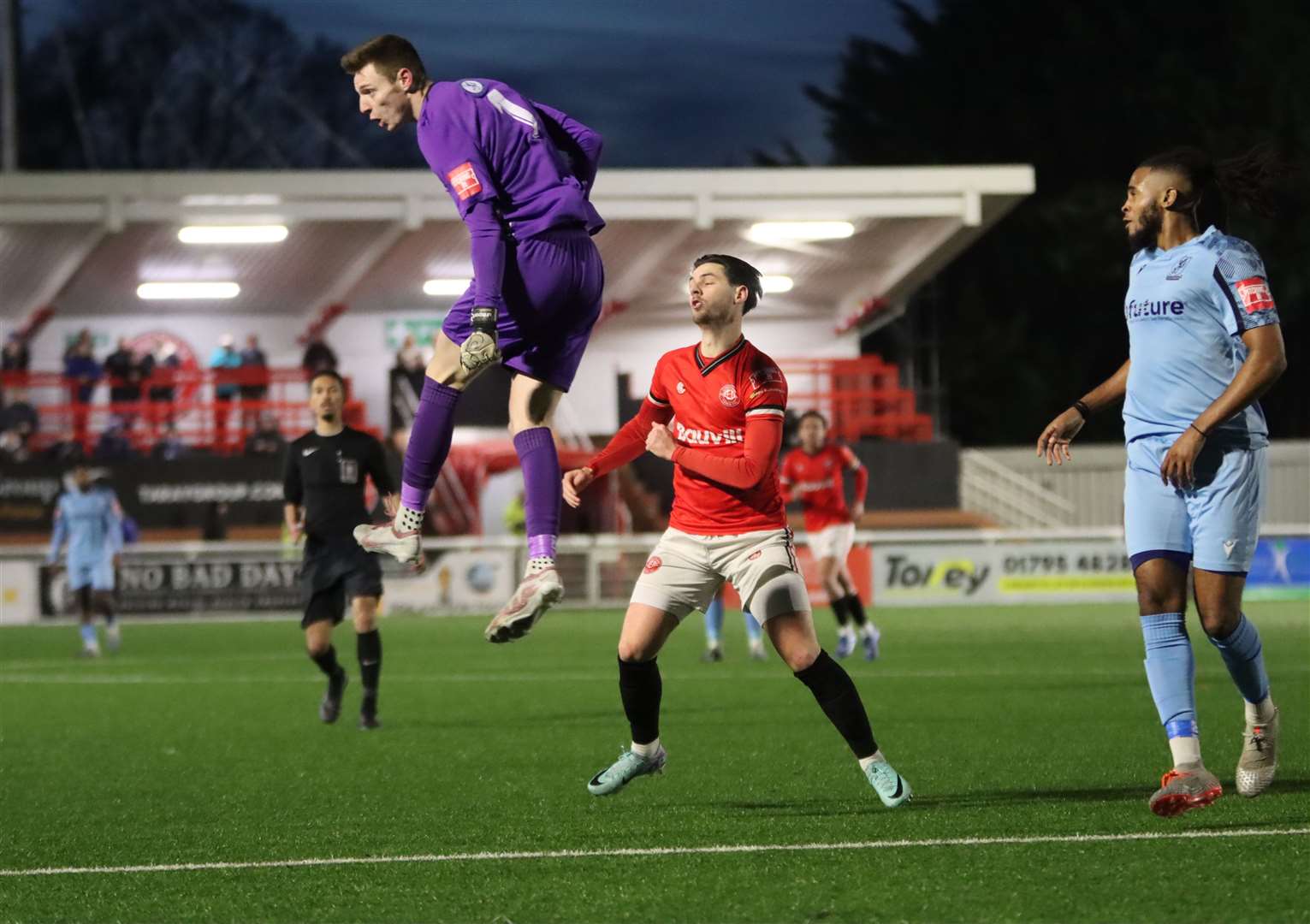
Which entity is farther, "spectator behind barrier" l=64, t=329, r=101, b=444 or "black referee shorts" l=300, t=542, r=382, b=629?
"spectator behind barrier" l=64, t=329, r=101, b=444

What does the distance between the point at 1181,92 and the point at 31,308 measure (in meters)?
28.9

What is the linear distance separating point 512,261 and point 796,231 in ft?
82.4

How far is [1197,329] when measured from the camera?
6.37m

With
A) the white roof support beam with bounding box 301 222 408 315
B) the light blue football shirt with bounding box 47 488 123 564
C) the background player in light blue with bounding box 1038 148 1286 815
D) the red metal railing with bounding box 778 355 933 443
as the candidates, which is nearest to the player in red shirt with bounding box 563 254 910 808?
the background player in light blue with bounding box 1038 148 1286 815

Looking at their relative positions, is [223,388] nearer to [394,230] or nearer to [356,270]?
[356,270]

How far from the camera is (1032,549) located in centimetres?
2567

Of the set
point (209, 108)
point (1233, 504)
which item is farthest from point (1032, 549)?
point (209, 108)

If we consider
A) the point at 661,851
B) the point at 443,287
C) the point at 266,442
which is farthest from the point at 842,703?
the point at 443,287

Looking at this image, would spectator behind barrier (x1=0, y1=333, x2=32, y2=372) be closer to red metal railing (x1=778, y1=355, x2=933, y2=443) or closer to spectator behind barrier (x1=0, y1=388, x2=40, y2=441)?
spectator behind barrier (x1=0, y1=388, x2=40, y2=441)

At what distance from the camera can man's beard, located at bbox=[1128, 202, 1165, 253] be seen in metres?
6.49

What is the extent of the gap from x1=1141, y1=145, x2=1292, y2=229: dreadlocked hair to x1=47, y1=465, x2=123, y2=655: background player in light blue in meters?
15.0

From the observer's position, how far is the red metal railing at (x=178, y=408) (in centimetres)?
2864

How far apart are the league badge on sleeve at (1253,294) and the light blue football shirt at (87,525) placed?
15.6 meters

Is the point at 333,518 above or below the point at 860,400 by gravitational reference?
below
